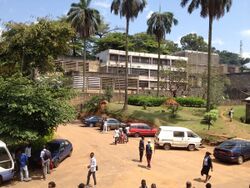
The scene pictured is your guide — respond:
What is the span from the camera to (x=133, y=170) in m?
22.8

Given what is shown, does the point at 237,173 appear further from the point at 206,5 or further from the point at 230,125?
the point at 206,5

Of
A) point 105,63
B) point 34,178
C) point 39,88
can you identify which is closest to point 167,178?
point 34,178

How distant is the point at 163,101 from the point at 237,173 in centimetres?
2867

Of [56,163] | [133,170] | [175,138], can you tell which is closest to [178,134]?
[175,138]

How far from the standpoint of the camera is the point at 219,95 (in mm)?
51906

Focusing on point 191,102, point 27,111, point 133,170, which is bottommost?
point 133,170

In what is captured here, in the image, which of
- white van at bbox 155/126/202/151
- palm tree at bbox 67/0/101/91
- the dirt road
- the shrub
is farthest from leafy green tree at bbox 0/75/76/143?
palm tree at bbox 67/0/101/91

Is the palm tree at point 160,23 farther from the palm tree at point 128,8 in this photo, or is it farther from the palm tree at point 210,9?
the palm tree at point 210,9

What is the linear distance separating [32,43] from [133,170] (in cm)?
1478

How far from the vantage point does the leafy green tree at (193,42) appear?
141m

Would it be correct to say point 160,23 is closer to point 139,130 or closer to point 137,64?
point 139,130

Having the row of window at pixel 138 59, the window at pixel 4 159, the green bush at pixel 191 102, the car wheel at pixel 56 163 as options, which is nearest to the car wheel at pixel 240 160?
the car wheel at pixel 56 163

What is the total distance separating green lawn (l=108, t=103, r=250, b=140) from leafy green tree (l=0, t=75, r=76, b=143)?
56.6 ft

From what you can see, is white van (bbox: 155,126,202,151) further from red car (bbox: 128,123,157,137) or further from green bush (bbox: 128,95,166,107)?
green bush (bbox: 128,95,166,107)
